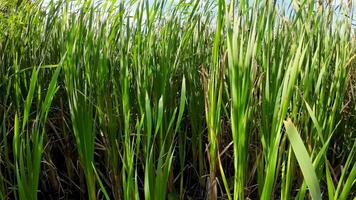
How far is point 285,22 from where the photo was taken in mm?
1202

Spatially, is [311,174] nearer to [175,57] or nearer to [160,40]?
[175,57]

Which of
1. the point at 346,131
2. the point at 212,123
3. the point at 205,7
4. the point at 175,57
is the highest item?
the point at 205,7

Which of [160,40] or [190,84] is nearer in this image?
[190,84]

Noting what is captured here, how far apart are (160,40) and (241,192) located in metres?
0.70

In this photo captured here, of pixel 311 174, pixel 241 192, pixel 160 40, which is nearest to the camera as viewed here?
pixel 311 174

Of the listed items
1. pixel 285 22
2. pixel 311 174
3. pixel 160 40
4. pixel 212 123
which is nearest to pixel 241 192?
pixel 212 123

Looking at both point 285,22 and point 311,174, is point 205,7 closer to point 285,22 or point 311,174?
point 285,22

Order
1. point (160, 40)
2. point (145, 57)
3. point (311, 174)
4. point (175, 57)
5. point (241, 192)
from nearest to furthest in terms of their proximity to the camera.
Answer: point (311, 174) < point (241, 192) < point (145, 57) < point (175, 57) < point (160, 40)

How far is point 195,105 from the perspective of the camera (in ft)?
4.09

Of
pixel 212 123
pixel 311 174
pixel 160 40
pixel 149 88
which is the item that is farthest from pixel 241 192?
pixel 160 40

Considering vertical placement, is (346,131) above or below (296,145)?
below

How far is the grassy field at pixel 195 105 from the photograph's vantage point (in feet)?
2.75

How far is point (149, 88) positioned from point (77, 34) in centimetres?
23

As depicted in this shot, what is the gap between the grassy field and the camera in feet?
2.75
